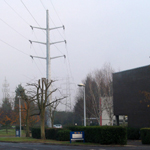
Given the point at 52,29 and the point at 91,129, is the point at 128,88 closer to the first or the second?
the point at 91,129

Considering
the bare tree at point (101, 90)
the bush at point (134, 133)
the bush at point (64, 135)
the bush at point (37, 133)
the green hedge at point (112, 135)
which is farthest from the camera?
the bare tree at point (101, 90)

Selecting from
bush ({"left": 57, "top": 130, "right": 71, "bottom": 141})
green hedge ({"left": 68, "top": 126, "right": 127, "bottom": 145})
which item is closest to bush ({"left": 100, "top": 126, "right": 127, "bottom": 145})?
green hedge ({"left": 68, "top": 126, "right": 127, "bottom": 145})

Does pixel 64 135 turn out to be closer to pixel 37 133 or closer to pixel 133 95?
pixel 37 133

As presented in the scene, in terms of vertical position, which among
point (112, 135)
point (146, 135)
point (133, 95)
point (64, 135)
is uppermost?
point (133, 95)

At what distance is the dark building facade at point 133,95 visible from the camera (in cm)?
2908

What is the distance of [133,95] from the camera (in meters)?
31.0

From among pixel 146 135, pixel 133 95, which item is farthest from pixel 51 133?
pixel 146 135

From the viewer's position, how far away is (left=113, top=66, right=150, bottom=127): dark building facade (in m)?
29.1

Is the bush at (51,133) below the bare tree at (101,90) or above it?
below

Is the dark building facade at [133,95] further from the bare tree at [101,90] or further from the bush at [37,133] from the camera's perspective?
the bare tree at [101,90]

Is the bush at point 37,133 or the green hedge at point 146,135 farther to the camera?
the bush at point 37,133

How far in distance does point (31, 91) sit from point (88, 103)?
28.8m

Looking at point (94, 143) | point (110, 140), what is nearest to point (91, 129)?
point (94, 143)

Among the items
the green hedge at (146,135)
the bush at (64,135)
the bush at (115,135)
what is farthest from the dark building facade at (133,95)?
the bush at (64,135)
